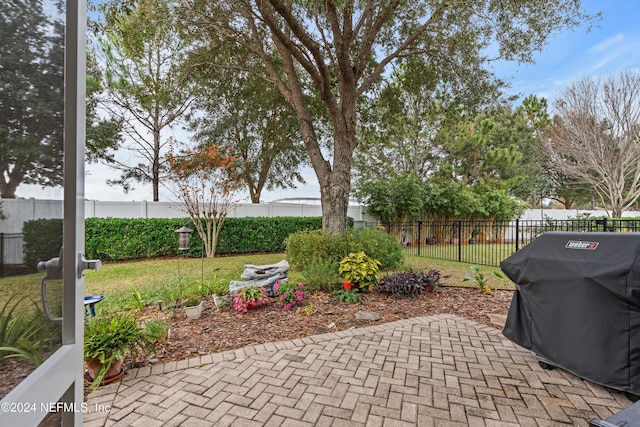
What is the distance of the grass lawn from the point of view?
14.9 ft

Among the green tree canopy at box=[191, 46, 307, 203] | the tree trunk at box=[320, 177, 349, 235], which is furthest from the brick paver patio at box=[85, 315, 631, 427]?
the green tree canopy at box=[191, 46, 307, 203]

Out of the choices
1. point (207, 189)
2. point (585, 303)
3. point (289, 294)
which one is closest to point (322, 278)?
point (289, 294)

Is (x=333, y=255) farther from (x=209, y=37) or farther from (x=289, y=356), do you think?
(x=209, y=37)

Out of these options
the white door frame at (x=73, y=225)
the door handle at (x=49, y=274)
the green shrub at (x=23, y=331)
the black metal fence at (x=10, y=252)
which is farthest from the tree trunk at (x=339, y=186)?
the black metal fence at (x=10, y=252)

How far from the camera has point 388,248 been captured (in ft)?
22.4

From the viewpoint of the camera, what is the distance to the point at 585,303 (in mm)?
2139

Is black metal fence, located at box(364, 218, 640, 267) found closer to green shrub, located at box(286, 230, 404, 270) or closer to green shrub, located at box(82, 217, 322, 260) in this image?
green shrub, located at box(286, 230, 404, 270)

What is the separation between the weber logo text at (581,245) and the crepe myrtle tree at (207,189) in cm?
781

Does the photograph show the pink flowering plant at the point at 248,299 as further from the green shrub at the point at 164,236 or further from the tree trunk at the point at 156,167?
the tree trunk at the point at 156,167

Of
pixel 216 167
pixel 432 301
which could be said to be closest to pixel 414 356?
pixel 432 301

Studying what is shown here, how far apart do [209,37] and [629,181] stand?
19022mm

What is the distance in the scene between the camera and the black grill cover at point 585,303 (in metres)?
1.96

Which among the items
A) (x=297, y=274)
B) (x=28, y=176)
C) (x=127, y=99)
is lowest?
(x=297, y=274)

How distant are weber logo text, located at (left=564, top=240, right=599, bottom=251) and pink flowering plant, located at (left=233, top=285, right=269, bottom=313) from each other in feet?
10.8
